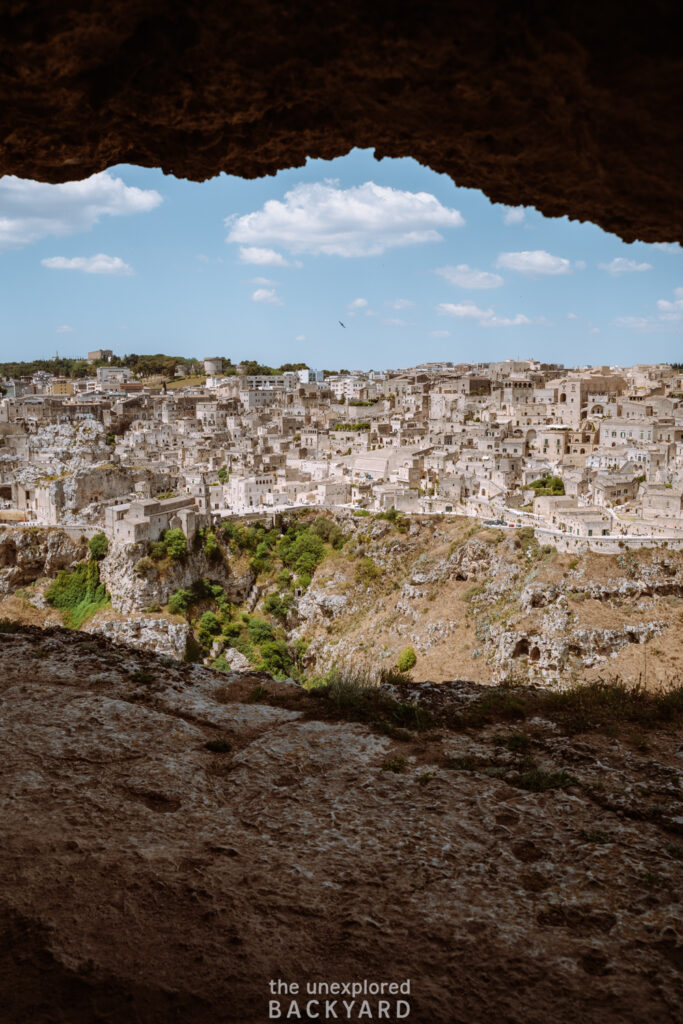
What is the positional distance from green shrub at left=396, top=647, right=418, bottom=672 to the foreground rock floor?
20.1 m

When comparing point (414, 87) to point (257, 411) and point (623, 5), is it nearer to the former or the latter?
point (623, 5)

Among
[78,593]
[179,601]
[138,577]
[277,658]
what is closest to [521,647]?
[277,658]

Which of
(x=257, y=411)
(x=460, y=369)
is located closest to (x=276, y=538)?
(x=257, y=411)

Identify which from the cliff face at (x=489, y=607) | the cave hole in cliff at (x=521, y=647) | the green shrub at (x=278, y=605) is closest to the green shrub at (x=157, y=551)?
the green shrub at (x=278, y=605)

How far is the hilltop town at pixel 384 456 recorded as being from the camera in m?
34.5

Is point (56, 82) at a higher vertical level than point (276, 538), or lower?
higher

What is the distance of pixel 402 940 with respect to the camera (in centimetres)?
288

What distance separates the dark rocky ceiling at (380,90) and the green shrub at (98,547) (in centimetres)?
3173

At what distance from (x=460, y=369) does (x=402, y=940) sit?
101911mm

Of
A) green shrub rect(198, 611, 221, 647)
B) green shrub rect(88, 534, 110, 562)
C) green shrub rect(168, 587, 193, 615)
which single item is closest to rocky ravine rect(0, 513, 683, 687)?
green shrub rect(168, 587, 193, 615)

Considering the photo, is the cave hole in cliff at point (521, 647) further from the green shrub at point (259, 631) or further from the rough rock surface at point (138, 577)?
the rough rock surface at point (138, 577)

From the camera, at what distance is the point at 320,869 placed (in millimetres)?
3443

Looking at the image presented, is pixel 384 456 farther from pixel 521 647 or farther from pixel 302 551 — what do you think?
pixel 521 647

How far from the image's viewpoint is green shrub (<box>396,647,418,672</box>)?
25.3m
